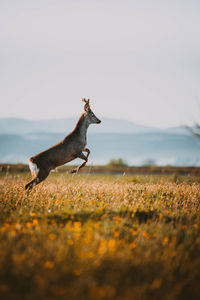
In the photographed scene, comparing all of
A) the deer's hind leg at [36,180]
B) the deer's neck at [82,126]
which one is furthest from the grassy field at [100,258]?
the deer's neck at [82,126]

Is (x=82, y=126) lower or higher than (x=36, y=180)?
higher

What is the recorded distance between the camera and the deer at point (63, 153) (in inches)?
340

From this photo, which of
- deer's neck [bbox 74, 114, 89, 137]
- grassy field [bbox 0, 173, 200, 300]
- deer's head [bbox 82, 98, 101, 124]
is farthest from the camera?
deer's head [bbox 82, 98, 101, 124]

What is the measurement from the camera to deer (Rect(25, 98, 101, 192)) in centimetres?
864

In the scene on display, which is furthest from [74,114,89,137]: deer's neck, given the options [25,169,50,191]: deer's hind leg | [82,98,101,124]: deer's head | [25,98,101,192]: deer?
[25,169,50,191]: deer's hind leg

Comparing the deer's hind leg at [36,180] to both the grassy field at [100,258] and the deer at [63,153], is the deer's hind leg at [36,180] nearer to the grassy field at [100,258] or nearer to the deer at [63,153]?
the deer at [63,153]

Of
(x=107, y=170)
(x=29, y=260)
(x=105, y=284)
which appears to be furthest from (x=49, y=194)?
(x=107, y=170)

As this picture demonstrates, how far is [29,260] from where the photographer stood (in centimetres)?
396

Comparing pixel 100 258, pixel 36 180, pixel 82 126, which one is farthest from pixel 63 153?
pixel 100 258

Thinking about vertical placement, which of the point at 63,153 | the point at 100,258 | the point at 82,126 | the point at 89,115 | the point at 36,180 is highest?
the point at 89,115

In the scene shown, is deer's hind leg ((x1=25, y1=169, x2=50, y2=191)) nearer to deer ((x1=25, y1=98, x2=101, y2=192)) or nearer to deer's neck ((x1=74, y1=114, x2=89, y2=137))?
deer ((x1=25, y1=98, x2=101, y2=192))

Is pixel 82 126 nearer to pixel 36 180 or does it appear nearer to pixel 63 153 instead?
pixel 63 153

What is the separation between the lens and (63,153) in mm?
8969

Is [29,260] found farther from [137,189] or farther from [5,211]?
[137,189]
